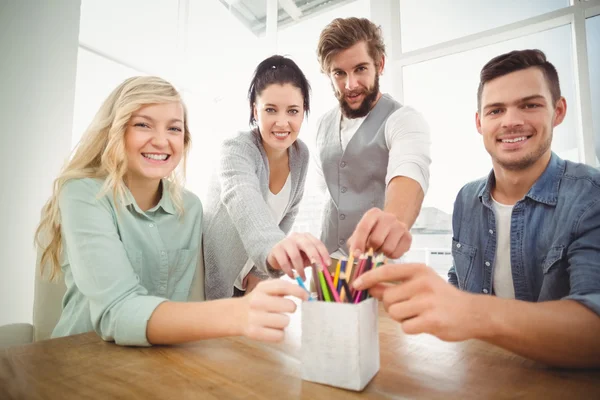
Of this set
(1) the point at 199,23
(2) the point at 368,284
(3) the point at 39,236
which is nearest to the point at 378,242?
(2) the point at 368,284

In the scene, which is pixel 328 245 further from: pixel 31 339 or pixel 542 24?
pixel 542 24

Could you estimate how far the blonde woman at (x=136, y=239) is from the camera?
1.92 ft

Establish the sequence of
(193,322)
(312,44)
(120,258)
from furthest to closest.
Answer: (312,44)
(120,258)
(193,322)

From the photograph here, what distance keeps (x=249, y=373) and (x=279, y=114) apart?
820 millimetres

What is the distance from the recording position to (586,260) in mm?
680

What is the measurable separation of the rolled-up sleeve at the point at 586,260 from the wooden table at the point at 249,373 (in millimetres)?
112

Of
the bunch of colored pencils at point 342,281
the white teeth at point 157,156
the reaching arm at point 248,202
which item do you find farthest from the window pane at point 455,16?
the bunch of colored pencils at point 342,281

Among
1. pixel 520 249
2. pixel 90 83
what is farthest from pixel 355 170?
pixel 90 83

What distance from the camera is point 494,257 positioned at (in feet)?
3.26

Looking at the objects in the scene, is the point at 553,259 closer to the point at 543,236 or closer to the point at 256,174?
the point at 543,236

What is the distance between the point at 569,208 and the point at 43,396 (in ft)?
3.66

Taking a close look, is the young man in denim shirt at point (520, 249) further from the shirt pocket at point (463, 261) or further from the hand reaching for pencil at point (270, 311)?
the hand reaching for pencil at point (270, 311)

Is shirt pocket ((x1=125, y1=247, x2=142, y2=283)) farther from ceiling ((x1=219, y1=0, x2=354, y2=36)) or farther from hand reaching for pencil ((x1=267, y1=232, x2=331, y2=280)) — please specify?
ceiling ((x1=219, y1=0, x2=354, y2=36))

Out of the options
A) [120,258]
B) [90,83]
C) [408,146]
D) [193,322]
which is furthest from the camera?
[90,83]
